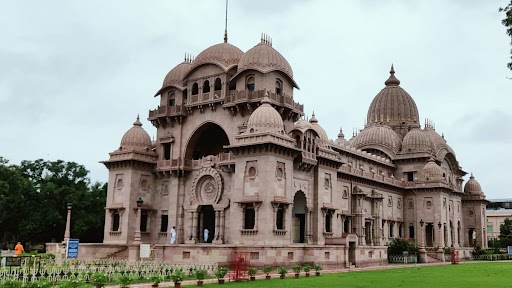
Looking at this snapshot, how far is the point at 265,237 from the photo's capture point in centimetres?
3384

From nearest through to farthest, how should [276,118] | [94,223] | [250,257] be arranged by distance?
[250,257] → [276,118] → [94,223]

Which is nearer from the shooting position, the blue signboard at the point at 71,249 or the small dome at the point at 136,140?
the blue signboard at the point at 71,249

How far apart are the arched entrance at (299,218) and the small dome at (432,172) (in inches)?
987

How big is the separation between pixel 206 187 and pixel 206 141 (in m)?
6.19

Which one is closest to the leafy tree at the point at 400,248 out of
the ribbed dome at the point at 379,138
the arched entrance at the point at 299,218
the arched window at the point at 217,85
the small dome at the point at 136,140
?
the arched entrance at the point at 299,218

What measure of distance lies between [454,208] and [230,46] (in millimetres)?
35707

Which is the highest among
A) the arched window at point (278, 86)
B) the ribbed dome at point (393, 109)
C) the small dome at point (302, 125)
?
the ribbed dome at point (393, 109)

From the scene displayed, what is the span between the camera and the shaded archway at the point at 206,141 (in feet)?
143

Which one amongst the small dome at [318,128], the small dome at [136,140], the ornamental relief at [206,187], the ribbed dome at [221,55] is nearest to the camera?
the ornamental relief at [206,187]

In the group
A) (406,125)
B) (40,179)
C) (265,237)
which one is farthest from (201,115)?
(406,125)

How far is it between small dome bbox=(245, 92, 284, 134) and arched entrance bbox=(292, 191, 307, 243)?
6.06 m

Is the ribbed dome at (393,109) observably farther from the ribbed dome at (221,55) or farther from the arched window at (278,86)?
the arched window at (278,86)

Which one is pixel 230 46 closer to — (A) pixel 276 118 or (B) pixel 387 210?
(A) pixel 276 118

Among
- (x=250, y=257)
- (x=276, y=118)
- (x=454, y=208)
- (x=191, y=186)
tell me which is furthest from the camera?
(x=454, y=208)
